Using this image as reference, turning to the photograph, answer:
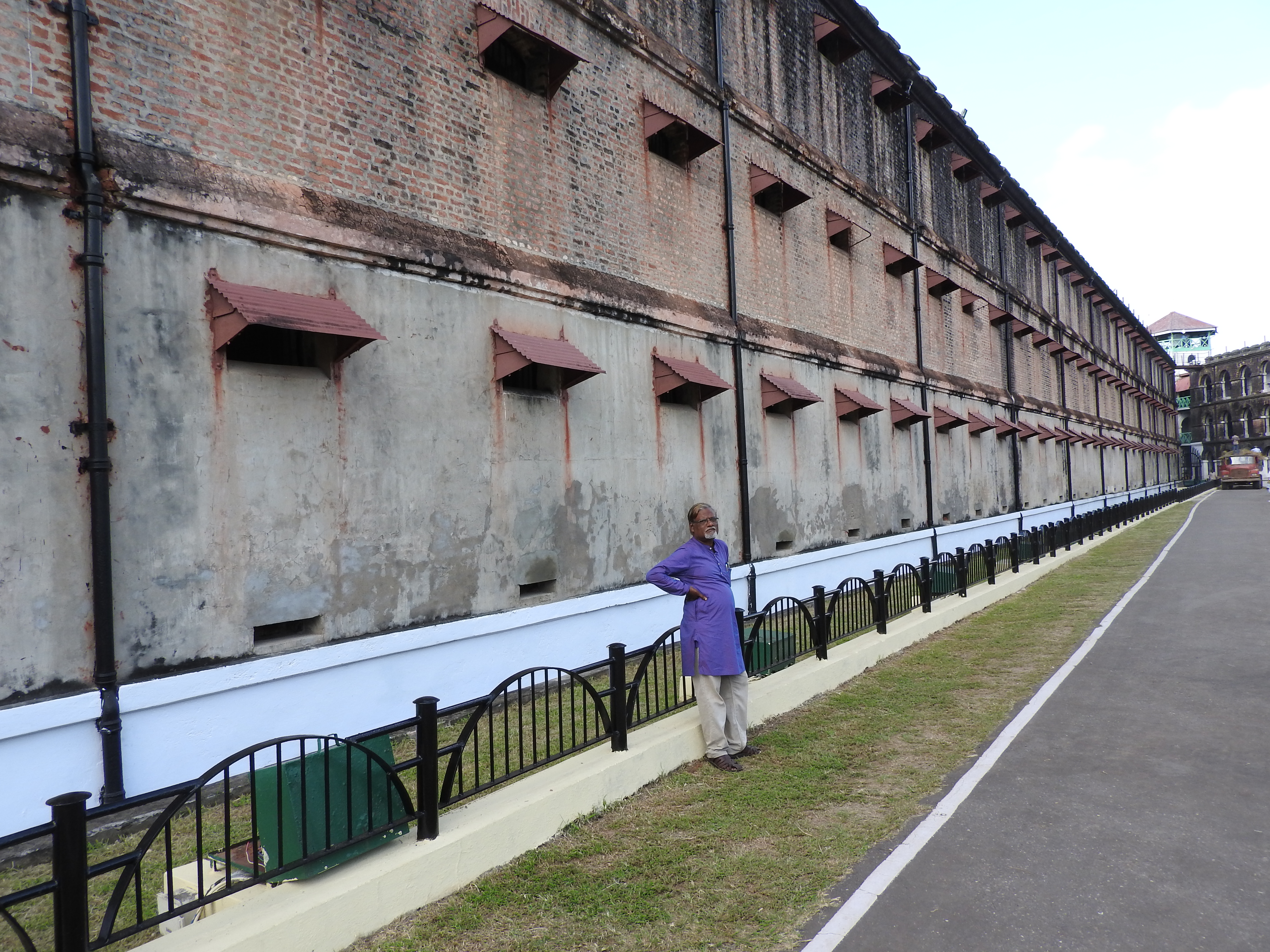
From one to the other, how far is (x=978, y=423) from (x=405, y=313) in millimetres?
19249

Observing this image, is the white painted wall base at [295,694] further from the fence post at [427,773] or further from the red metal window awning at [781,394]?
the red metal window awning at [781,394]

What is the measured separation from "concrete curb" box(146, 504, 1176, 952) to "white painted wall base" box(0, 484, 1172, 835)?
2.45 m

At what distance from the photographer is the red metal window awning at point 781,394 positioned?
45.0ft

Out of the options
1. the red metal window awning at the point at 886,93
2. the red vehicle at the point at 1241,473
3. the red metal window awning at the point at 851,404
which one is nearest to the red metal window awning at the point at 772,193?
the red metal window awning at the point at 851,404

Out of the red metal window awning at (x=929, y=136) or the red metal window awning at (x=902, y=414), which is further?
the red metal window awning at (x=929, y=136)

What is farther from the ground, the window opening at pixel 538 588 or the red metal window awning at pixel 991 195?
the red metal window awning at pixel 991 195

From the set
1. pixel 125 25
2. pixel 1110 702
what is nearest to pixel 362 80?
pixel 125 25

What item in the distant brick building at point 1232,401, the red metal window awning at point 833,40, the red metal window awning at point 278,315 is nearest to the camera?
the red metal window awning at point 278,315

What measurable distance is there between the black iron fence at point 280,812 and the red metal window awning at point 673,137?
7.30m

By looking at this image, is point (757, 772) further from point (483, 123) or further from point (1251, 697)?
point (483, 123)

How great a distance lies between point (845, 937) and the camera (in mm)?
3943

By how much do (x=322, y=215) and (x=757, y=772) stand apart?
6243 millimetres

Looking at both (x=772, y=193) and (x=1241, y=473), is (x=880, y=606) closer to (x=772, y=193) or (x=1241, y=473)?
(x=772, y=193)

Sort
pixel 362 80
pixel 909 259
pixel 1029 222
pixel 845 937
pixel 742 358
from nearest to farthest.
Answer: pixel 845 937
pixel 362 80
pixel 742 358
pixel 909 259
pixel 1029 222
